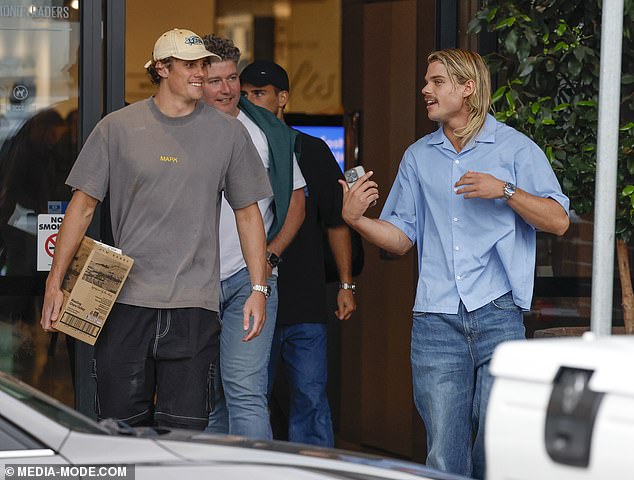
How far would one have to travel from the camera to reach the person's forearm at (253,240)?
206 inches

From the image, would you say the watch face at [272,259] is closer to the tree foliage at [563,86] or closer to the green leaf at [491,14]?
the tree foliage at [563,86]

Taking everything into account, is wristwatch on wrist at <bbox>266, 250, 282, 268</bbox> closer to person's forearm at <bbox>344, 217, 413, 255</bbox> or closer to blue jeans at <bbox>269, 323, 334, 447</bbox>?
blue jeans at <bbox>269, 323, 334, 447</bbox>

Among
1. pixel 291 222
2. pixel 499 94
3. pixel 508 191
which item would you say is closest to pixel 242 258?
pixel 291 222

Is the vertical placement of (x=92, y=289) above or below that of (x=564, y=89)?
below

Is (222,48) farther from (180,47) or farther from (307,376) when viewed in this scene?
(307,376)

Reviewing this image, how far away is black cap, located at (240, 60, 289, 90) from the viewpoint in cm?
630

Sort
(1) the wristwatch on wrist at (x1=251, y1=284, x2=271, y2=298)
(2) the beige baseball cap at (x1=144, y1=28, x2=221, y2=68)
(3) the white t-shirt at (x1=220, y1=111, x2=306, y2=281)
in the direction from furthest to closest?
1. (3) the white t-shirt at (x1=220, y1=111, x2=306, y2=281)
2. (1) the wristwatch on wrist at (x1=251, y1=284, x2=271, y2=298)
3. (2) the beige baseball cap at (x1=144, y1=28, x2=221, y2=68)

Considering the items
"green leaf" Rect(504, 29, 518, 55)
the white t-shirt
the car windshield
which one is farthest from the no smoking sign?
the car windshield

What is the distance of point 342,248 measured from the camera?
6.40m

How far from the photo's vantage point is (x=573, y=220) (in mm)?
6320

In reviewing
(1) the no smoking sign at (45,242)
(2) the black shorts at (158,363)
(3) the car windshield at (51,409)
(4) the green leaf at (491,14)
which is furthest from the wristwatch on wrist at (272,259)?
(3) the car windshield at (51,409)

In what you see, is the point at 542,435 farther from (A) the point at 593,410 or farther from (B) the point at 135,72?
(B) the point at 135,72

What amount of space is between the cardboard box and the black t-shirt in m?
1.40

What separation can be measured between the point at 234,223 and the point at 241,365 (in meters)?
0.62
